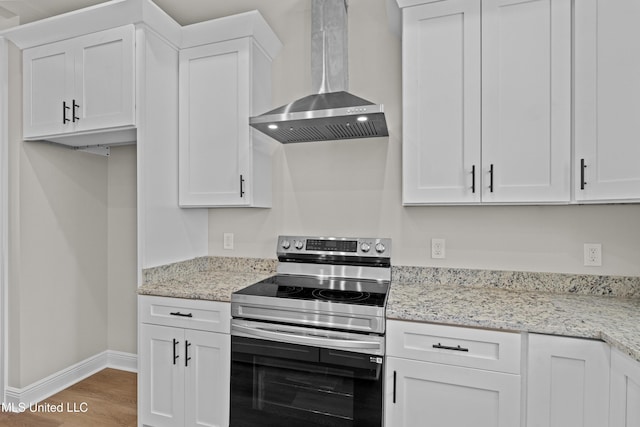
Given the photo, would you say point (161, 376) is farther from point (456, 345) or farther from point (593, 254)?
point (593, 254)

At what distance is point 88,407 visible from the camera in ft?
8.02

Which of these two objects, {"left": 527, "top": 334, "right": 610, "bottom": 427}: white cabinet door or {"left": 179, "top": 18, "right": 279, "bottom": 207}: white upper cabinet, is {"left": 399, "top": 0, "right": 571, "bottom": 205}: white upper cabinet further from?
{"left": 179, "top": 18, "right": 279, "bottom": 207}: white upper cabinet

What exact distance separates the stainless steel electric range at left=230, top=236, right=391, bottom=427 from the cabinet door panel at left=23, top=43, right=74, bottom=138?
1636mm

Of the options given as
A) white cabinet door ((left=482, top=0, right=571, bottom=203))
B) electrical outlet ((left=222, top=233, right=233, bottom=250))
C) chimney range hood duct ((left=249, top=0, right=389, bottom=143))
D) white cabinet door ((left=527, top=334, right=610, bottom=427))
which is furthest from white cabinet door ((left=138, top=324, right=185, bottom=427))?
white cabinet door ((left=482, top=0, right=571, bottom=203))

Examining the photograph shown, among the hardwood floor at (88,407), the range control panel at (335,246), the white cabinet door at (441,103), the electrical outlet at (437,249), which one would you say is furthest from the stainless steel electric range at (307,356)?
the hardwood floor at (88,407)

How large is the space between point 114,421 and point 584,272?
2949 mm

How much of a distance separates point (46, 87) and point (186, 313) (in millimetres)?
1680

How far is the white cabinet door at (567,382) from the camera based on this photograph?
135 centimetres

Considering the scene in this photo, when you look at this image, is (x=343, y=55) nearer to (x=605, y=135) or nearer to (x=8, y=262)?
(x=605, y=135)

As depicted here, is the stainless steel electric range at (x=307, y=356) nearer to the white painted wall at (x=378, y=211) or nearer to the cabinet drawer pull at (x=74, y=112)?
the white painted wall at (x=378, y=211)

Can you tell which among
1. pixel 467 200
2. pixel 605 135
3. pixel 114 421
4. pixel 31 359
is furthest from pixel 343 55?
pixel 31 359

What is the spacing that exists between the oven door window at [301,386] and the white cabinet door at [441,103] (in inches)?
35.3

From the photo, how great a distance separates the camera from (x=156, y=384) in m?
2.02

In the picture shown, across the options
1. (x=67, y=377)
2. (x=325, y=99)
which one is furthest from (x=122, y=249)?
(x=325, y=99)
